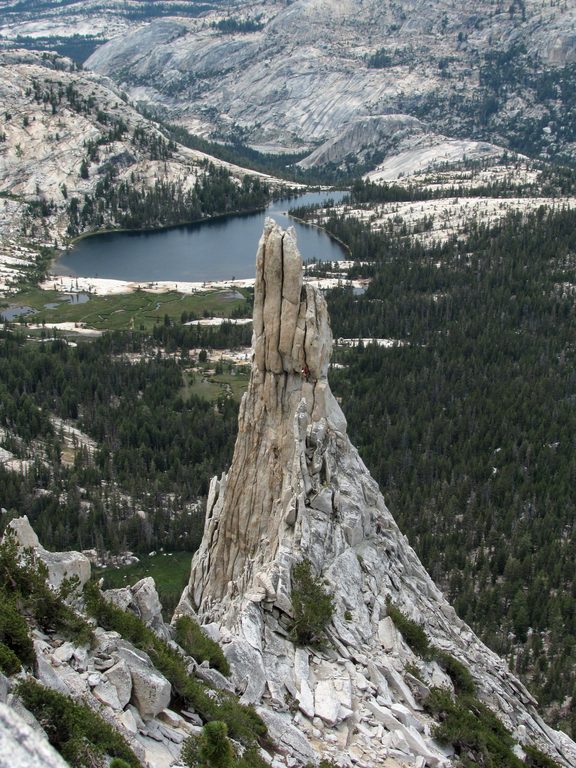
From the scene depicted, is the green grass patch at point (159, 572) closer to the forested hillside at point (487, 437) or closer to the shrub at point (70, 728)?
the forested hillside at point (487, 437)

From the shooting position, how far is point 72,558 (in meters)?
27.6

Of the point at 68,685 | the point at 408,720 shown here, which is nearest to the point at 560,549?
the point at 408,720

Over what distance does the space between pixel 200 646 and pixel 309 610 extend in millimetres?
5071

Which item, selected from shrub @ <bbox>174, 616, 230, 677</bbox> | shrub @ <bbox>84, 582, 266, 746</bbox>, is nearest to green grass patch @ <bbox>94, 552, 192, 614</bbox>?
shrub @ <bbox>174, 616, 230, 677</bbox>

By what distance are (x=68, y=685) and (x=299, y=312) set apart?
25681 mm

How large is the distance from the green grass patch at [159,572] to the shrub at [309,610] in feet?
166

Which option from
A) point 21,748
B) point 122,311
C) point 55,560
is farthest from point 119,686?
point 122,311

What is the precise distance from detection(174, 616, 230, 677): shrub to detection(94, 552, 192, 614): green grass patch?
53.8 metres

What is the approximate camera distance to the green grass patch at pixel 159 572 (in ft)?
281

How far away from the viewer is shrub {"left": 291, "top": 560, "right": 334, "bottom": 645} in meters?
31.0

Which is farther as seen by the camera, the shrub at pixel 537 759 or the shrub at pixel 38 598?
the shrub at pixel 537 759

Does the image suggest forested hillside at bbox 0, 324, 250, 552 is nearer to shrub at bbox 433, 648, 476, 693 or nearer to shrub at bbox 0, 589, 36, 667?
shrub at bbox 433, 648, 476, 693

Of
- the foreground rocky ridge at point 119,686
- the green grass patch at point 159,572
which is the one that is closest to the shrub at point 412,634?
the foreground rocky ridge at point 119,686

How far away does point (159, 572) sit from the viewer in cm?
9144
